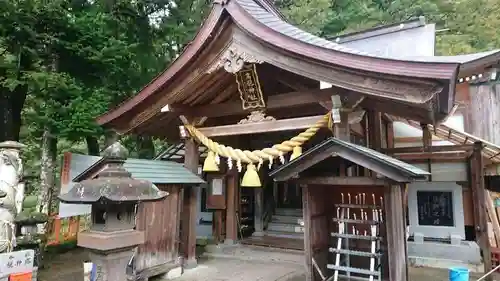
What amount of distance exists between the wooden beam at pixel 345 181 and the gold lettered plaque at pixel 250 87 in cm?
221

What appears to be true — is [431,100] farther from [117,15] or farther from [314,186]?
[117,15]

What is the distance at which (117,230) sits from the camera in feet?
13.1

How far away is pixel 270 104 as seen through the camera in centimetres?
727

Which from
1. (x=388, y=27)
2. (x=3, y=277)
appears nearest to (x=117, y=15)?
(x=3, y=277)

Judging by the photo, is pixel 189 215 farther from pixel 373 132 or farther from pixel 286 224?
pixel 373 132

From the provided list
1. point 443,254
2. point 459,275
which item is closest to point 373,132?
point 443,254

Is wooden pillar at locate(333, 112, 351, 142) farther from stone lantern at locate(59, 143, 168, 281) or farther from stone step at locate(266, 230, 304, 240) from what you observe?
stone step at locate(266, 230, 304, 240)

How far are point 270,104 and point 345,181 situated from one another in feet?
8.37

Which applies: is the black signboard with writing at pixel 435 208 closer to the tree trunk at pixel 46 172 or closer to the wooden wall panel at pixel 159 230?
the wooden wall panel at pixel 159 230

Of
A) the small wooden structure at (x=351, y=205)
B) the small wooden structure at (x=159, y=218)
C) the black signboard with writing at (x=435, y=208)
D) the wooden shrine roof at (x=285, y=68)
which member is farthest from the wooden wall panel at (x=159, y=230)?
the black signboard with writing at (x=435, y=208)

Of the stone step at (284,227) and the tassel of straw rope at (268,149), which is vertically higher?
the tassel of straw rope at (268,149)

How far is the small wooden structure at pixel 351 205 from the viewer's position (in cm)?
497

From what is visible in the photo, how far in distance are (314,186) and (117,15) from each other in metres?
8.02

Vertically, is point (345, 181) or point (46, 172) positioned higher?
point (46, 172)
